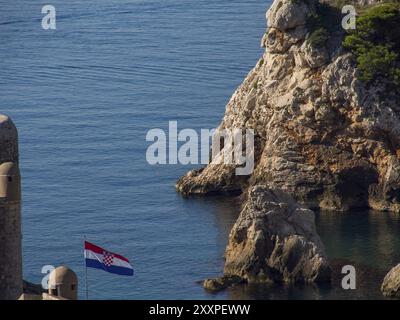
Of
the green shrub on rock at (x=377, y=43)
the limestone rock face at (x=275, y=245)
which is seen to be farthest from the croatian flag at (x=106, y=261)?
the green shrub on rock at (x=377, y=43)

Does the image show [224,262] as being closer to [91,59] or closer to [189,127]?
[189,127]

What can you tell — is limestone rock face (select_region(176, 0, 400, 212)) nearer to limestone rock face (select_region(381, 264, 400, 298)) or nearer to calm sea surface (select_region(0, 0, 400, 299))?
calm sea surface (select_region(0, 0, 400, 299))

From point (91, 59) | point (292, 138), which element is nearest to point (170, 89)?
point (91, 59)

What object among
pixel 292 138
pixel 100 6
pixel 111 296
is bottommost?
pixel 111 296

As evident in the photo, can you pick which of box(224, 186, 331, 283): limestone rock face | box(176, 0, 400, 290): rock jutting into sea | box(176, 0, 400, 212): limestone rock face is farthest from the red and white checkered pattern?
box(176, 0, 400, 212): limestone rock face

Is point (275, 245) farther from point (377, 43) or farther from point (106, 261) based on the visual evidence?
point (106, 261)

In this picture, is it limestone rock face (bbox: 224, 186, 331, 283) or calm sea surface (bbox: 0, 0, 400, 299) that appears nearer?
limestone rock face (bbox: 224, 186, 331, 283)
